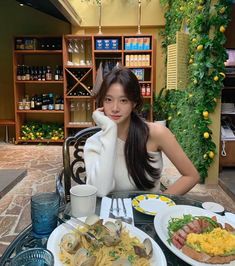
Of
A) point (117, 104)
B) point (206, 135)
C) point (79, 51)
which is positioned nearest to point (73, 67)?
point (79, 51)

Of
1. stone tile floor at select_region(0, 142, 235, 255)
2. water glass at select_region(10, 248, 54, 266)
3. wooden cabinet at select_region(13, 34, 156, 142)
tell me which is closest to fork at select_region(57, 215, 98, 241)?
water glass at select_region(10, 248, 54, 266)

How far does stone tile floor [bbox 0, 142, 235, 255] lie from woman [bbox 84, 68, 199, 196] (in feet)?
4.38

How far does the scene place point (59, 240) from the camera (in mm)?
917

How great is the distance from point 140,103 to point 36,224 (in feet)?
2.97

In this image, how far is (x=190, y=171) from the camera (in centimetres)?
159

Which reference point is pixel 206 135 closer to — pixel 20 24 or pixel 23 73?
pixel 23 73

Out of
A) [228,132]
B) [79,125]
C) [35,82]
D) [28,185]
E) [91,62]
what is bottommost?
[28,185]

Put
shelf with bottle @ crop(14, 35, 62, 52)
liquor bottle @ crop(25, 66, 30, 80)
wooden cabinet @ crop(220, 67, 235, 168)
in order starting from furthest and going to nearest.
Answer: liquor bottle @ crop(25, 66, 30, 80) < shelf with bottle @ crop(14, 35, 62, 52) < wooden cabinet @ crop(220, 67, 235, 168)

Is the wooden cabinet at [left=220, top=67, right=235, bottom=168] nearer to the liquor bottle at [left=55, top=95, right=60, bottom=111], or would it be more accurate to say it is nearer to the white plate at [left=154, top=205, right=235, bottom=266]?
the white plate at [left=154, top=205, right=235, bottom=266]

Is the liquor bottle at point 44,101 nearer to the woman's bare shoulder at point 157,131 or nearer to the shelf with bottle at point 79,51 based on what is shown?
the shelf with bottle at point 79,51

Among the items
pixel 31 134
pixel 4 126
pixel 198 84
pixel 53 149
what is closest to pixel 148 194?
pixel 198 84

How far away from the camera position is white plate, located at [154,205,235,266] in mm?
880

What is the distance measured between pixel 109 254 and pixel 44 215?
0.28 m

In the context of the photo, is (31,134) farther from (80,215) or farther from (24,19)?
(80,215)
